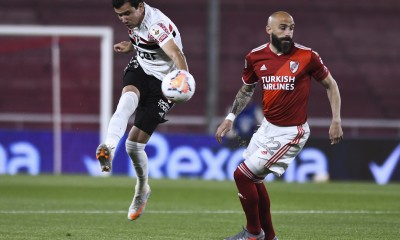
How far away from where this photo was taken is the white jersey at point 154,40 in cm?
909

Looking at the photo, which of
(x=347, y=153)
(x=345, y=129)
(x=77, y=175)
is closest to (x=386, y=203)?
(x=347, y=153)

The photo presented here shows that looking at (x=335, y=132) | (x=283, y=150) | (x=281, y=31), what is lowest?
(x=283, y=150)

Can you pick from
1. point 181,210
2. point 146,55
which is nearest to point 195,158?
point 181,210

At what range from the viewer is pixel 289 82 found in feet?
26.6

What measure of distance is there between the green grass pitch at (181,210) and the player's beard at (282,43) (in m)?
1.69

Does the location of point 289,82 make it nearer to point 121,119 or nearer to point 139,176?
point 121,119

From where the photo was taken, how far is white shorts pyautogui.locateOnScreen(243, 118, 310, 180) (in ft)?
26.7

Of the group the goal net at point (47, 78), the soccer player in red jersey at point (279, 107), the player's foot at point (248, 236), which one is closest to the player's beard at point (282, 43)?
the soccer player in red jersey at point (279, 107)

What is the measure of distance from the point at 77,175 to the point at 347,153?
503cm

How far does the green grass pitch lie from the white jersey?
155 centimetres

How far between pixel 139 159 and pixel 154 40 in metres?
1.25

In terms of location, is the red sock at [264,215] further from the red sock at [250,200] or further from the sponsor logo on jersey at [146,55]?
the sponsor logo on jersey at [146,55]

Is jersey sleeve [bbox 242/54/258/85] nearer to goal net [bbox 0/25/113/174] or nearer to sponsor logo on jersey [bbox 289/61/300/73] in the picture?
sponsor logo on jersey [bbox 289/61/300/73]

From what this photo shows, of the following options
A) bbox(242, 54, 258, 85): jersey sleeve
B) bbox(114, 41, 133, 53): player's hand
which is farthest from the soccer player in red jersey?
bbox(114, 41, 133, 53): player's hand
